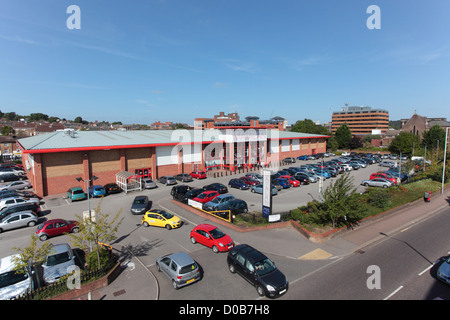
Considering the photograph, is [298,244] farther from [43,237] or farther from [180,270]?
[43,237]

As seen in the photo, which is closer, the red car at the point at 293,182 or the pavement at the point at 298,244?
the pavement at the point at 298,244

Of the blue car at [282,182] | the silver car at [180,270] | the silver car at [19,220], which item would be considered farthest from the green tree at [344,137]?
the silver car at [19,220]

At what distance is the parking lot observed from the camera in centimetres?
1147

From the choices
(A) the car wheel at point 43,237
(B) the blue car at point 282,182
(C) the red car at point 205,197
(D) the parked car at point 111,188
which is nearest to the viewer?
(A) the car wheel at point 43,237

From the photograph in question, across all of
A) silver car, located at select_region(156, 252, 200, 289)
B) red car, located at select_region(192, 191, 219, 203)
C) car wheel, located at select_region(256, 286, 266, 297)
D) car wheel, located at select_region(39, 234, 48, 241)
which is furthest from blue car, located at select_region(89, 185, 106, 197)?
car wheel, located at select_region(256, 286, 266, 297)

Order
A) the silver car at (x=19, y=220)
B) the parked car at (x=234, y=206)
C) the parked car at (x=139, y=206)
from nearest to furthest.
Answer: the silver car at (x=19, y=220)
the parked car at (x=234, y=206)
the parked car at (x=139, y=206)

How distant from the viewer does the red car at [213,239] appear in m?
14.8

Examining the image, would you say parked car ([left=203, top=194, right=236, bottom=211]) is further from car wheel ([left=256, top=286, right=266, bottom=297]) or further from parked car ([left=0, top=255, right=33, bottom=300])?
parked car ([left=0, top=255, right=33, bottom=300])

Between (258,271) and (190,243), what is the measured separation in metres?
6.39

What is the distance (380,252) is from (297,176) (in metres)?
18.5

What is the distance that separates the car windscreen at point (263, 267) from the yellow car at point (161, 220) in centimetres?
883

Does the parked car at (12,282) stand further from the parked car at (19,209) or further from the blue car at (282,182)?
the blue car at (282,182)

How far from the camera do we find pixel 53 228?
56.4 feet
